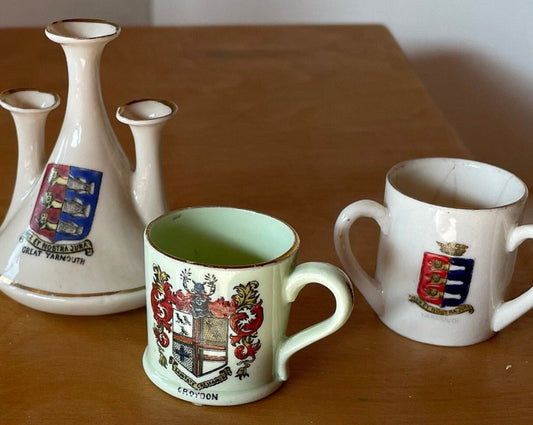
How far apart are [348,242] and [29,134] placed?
0.74 ft

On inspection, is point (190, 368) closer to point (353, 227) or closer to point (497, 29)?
point (353, 227)

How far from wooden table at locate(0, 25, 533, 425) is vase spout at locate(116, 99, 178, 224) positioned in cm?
8

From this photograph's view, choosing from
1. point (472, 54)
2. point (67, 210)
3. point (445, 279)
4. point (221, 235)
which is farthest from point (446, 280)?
point (472, 54)

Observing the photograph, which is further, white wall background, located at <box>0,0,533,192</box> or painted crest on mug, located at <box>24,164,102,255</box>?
white wall background, located at <box>0,0,533,192</box>

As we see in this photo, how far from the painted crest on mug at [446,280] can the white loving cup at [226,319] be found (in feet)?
0.29

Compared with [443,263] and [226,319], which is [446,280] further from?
[226,319]

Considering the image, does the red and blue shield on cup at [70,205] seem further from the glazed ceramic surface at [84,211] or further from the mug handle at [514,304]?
the mug handle at [514,304]

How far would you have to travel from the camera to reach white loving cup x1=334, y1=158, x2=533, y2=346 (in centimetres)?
54

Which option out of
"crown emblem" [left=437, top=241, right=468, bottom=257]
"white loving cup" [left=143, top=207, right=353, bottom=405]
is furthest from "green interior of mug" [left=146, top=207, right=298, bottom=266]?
"crown emblem" [left=437, top=241, right=468, bottom=257]

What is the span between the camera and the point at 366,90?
1.03 metres

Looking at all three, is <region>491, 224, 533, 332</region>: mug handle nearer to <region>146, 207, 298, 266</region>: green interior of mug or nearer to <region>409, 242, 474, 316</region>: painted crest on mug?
<region>409, 242, 474, 316</region>: painted crest on mug

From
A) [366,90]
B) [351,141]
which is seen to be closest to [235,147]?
[351,141]

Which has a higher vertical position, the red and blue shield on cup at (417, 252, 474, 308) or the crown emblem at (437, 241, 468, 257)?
the crown emblem at (437, 241, 468, 257)

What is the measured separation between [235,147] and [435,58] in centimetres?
68
